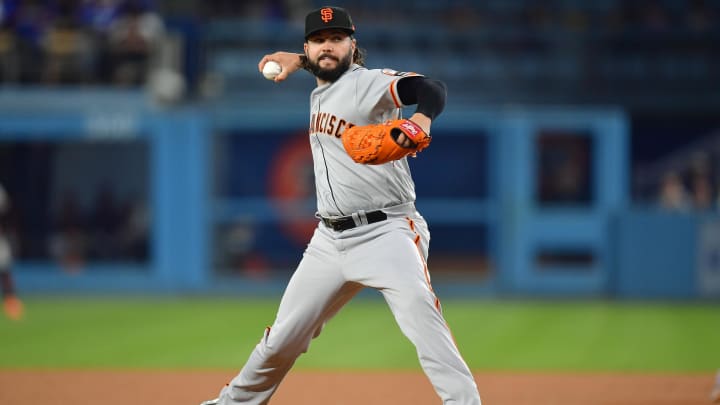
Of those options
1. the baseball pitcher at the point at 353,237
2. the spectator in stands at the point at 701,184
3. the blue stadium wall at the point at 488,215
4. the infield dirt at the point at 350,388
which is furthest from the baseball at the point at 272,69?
the spectator in stands at the point at 701,184

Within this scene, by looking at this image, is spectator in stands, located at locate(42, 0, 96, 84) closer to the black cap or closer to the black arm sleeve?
the black cap

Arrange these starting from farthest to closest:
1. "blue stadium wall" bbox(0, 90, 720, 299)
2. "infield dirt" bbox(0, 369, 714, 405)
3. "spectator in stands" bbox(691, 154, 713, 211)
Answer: "spectator in stands" bbox(691, 154, 713, 211)
"blue stadium wall" bbox(0, 90, 720, 299)
"infield dirt" bbox(0, 369, 714, 405)

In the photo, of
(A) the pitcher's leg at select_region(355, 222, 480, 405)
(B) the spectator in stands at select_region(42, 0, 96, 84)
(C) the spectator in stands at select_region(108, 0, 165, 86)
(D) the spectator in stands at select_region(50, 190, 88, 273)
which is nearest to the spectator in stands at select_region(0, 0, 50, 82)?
(B) the spectator in stands at select_region(42, 0, 96, 84)

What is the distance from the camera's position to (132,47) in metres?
15.6

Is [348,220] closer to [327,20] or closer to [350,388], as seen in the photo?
[327,20]

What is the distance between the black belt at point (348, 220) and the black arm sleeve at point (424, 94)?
50 cm

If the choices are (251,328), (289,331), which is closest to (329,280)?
(289,331)

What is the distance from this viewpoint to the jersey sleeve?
13.9 ft

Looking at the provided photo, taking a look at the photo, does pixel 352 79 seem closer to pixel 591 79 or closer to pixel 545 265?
pixel 545 265

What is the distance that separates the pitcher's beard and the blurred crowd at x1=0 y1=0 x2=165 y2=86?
37.3ft

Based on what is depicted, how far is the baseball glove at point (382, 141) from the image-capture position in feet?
12.6

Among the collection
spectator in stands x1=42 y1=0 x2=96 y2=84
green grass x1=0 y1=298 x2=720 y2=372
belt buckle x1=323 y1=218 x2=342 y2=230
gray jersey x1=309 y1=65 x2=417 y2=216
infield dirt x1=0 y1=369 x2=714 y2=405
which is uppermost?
spectator in stands x1=42 y1=0 x2=96 y2=84

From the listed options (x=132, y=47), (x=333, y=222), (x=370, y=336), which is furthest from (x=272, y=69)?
(x=132, y=47)

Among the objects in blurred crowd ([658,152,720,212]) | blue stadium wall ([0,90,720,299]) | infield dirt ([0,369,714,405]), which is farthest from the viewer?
blurred crowd ([658,152,720,212])
